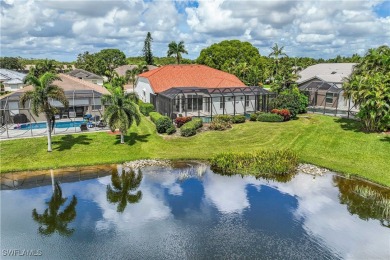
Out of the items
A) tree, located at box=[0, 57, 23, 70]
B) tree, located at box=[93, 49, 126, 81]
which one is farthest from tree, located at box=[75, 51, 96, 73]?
tree, located at box=[0, 57, 23, 70]

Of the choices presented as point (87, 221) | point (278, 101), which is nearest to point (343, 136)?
point (278, 101)

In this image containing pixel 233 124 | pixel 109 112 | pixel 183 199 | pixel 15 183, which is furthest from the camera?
pixel 233 124

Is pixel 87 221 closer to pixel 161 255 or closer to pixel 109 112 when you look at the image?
pixel 161 255


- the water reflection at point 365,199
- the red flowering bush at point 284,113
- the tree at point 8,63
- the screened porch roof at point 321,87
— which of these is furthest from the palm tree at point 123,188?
the tree at point 8,63

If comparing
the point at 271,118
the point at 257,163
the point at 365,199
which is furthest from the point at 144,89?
the point at 365,199

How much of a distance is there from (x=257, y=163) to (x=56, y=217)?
14.3 m

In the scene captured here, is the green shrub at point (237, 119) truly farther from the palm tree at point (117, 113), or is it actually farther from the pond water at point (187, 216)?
the pond water at point (187, 216)

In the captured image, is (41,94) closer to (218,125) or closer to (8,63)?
(218,125)

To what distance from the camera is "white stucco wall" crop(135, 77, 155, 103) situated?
47.5 m

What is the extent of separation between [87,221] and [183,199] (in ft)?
18.3

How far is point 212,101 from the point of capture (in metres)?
40.7

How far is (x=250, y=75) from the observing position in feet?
223

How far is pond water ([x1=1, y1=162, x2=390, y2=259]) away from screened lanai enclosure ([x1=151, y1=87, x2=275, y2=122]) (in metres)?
17.4

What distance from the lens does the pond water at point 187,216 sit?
46.0 feet
